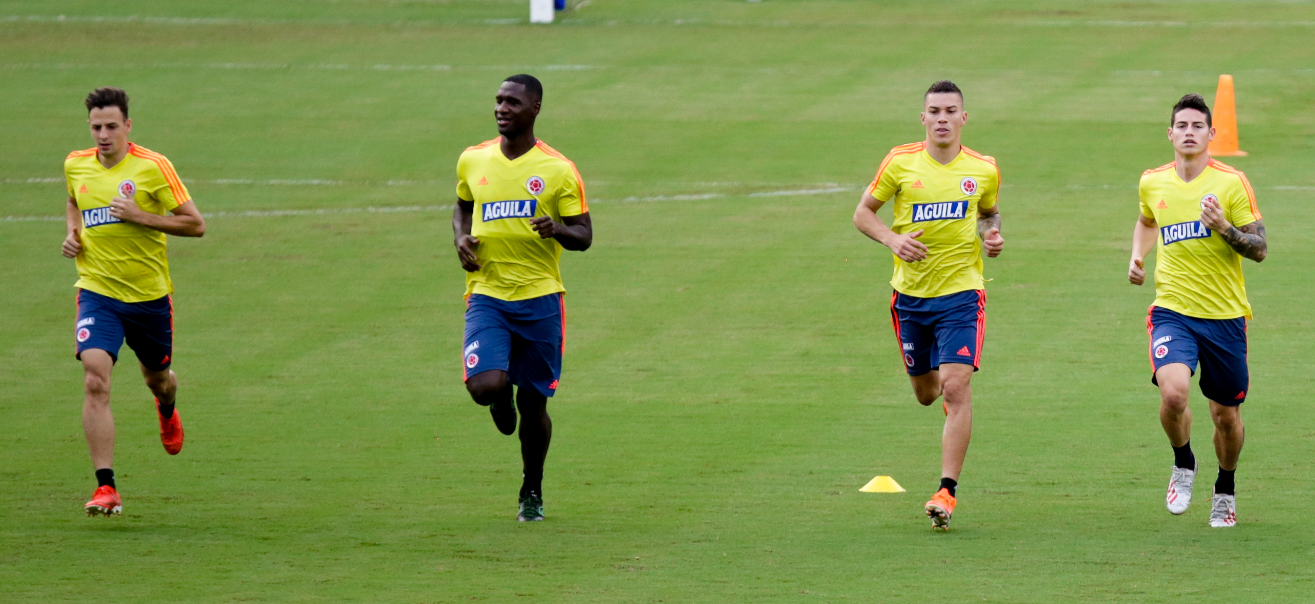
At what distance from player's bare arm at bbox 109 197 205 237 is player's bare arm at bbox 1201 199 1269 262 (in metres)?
5.17

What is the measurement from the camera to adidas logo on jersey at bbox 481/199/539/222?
8906 mm

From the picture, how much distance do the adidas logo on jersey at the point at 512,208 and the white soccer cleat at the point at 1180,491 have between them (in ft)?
11.6

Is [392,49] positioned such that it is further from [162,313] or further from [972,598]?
[972,598]

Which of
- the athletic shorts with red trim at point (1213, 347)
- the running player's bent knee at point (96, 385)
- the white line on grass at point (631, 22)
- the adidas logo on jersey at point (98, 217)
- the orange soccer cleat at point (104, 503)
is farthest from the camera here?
the white line on grass at point (631, 22)

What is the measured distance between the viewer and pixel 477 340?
8.93 metres

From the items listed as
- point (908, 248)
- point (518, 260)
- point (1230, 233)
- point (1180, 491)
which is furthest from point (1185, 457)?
point (518, 260)

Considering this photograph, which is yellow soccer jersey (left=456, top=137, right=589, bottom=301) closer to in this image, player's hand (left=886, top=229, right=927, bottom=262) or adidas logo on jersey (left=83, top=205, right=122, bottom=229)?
player's hand (left=886, top=229, right=927, bottom=262)

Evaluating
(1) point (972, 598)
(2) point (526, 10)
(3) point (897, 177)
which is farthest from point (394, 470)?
(2) point (526, 10)

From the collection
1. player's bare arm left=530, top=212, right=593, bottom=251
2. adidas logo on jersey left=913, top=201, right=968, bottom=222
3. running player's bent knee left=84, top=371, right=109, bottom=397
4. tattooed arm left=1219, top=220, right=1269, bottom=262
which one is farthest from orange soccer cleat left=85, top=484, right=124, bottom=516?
tattooed arm left=1219, top=220, right=1269, bottom=262

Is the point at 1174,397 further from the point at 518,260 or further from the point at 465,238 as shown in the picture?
the point at 465,238

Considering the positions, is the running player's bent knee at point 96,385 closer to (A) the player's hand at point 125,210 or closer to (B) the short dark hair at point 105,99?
(A) the player's hand at point 125,210

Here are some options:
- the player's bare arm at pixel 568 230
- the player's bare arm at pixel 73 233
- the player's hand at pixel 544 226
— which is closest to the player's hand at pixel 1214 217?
the player's bare arm at pixel 568 230

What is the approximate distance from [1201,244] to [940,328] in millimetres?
1373

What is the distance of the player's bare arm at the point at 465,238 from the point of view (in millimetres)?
8875
